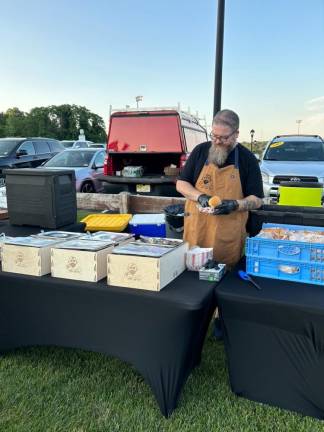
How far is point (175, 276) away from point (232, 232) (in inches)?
28.7

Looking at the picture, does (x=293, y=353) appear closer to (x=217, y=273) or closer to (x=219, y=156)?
(x=217, y=273)

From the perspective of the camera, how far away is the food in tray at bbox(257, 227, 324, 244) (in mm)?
2246

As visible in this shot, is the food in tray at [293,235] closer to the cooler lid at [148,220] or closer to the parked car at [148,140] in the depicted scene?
the cooler lid at [148,220]

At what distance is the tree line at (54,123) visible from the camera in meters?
66.2

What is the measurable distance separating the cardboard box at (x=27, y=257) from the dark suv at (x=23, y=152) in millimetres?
7793

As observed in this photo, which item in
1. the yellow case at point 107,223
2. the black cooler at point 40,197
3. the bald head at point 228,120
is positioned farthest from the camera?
the yellow case at point 107,223

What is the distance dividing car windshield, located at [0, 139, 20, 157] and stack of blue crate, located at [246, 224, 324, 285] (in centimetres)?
930

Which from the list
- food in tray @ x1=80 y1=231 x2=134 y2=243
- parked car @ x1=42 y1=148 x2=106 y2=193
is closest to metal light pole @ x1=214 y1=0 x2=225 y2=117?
food in tray @ x1=80 y1=231 x2=134 y2=243

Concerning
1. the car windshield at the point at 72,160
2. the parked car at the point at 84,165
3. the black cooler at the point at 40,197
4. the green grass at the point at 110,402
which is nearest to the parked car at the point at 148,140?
the parked car at the point at 84,165

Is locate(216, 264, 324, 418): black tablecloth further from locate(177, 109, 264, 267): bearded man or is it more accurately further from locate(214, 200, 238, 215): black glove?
locate(177, 109, 264, 267): bearded man

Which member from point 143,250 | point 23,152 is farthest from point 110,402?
point 23,152

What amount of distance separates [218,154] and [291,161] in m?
5.73

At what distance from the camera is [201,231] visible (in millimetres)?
2904

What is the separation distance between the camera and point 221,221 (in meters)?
2.80
